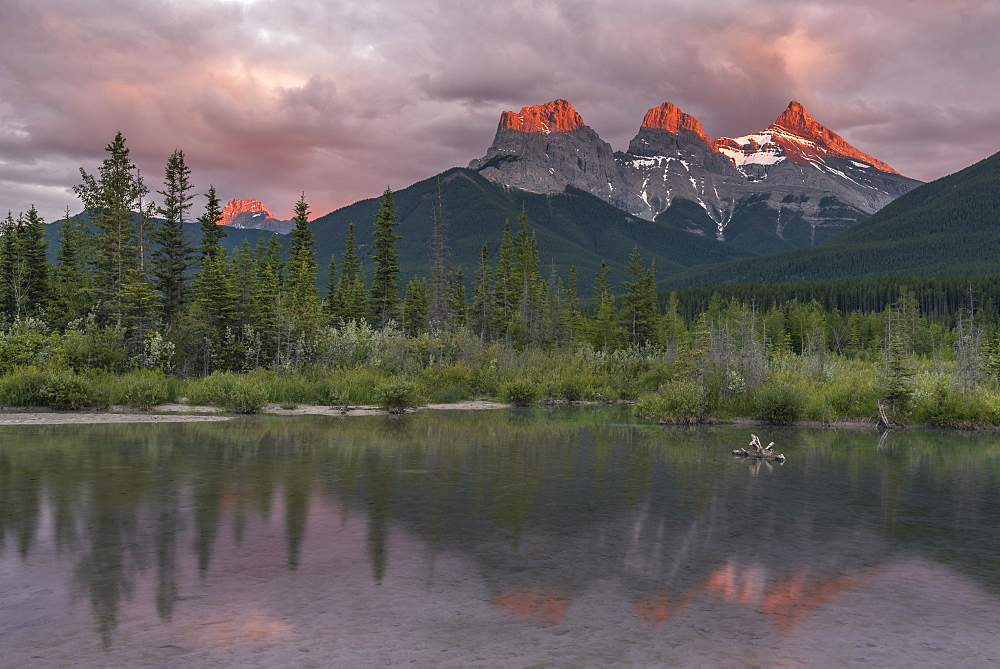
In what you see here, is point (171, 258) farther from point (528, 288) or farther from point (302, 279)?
point (528, 288)

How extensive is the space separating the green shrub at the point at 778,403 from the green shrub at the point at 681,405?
3210 millimetres

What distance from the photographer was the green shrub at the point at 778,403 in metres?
40.1

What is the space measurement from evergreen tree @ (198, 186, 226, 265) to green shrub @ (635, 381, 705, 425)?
144 feet

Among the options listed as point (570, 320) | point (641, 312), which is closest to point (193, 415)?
point (570, 320)

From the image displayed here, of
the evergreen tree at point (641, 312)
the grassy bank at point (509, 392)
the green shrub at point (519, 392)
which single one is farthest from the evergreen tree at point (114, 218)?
the evergreen tree at point (641, 312)

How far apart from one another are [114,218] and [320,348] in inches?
778

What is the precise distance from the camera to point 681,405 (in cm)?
4059

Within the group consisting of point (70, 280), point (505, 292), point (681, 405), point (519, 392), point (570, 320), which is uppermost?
point (505, 292)

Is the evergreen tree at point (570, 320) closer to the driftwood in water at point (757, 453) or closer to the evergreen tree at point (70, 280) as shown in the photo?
the evergreen tree at point (70, 280)

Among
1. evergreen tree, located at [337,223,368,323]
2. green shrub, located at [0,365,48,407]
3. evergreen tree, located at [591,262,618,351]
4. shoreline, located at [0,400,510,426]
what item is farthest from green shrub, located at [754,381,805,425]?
evergreen tree, located at [591,262,618,351]

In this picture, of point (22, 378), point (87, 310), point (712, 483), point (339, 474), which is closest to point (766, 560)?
point (712, 483)

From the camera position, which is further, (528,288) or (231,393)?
(528,288)

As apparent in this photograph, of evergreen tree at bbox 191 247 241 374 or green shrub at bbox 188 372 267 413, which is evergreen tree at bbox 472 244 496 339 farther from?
green shrub at bbox 188 372 267 413

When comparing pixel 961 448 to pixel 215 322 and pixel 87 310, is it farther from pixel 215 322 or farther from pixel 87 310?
pixel 87 310
